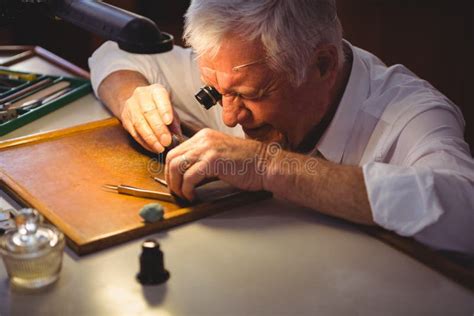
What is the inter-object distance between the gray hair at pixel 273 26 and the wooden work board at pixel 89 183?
1.26 feet

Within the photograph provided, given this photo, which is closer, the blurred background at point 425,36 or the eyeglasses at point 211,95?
the eyeglasses at point 211,95

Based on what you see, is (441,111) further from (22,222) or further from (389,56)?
(389,56)

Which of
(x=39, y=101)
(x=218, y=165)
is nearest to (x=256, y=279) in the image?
(x=218, y=165)

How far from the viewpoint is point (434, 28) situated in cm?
328

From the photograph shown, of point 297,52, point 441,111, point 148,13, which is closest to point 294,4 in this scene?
point 297,52

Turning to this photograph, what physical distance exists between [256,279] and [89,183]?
0.61 meters

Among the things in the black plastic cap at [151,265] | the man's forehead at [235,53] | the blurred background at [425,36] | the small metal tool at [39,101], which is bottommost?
the blurred background at [425,36]

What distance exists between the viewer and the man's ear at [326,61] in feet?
6.07

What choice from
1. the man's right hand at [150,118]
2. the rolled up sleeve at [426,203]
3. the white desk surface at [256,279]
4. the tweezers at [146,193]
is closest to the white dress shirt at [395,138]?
the rolled up sleeve at [426,203]

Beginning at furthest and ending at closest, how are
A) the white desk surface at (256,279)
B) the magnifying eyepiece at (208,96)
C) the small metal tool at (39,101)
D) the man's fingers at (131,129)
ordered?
1. the small metal tool at (39,101)
2. the man's fingers at (131,129)
3. the magnifying eyepiece at (208,96)
4. the white desk surface at (256,279)

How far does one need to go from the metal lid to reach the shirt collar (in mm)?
945

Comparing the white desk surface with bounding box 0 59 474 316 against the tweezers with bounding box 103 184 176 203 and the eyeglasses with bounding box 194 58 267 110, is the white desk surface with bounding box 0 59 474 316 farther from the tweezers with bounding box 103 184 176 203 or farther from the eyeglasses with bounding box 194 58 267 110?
the eyeglasses with bounding box 194 58 267 110

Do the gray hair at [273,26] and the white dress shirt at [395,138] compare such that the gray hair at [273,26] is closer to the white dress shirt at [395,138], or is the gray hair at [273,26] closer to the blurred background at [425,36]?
the white dress shirt at [395,138]

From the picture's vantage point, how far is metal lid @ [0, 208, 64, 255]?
1270mm
